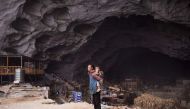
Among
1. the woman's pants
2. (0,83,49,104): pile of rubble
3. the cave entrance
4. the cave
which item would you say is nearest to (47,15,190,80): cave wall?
the cave

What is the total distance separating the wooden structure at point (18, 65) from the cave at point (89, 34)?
225 mm

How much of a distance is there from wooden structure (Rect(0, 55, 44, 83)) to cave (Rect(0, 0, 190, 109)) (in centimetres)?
22

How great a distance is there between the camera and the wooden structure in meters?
22.8

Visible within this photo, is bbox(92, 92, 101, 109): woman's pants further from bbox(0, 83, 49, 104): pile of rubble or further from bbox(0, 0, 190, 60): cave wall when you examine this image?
bbox(0, 0, 190, 60): cave wall

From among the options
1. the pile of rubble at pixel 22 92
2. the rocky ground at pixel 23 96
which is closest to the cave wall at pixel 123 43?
the pile of rubble at pixel 22 92

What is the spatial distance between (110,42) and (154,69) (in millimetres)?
8356

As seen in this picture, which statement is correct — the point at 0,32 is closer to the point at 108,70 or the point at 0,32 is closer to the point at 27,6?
the point at 27,6

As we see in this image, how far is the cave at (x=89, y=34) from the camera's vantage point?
20.2 meters

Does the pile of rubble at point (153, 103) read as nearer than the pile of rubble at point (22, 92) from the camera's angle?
Yes

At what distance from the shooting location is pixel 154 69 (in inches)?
1304

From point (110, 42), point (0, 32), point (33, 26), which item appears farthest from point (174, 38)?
point (0, 32)

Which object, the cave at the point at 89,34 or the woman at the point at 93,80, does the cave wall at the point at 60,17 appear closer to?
the cave at the point at 89,34

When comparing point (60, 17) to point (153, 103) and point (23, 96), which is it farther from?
point (153, 103)

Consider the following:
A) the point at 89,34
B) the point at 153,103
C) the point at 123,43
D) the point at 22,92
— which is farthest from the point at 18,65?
the point at 153,103
